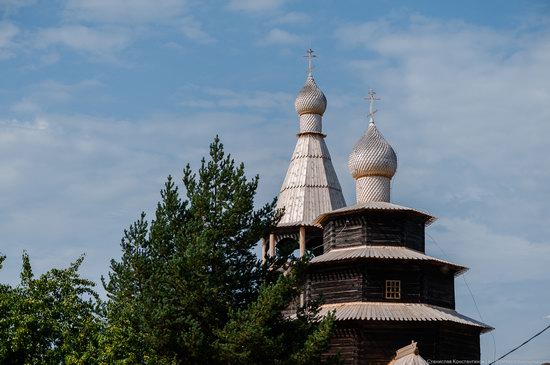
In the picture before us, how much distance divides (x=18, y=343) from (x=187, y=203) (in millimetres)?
5608

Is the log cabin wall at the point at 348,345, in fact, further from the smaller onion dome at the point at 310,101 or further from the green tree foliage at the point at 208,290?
the smaller onion dome at the point at 310,101

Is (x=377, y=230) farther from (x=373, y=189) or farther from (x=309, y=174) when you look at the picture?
(x=309, y=174)

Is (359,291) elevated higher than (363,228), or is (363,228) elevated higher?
(363,228)

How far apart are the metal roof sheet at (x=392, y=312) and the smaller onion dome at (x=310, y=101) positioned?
9566 mm

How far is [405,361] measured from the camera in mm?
25906

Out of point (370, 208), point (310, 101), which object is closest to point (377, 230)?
point (370, 208)

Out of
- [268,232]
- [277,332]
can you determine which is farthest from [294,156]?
[277,332]

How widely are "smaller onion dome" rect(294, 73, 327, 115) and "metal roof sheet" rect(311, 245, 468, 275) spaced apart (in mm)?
7583

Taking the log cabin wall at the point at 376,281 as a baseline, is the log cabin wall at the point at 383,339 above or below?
below

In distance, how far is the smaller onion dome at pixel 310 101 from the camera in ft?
122

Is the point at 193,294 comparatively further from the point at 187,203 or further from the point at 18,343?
the point at 18,343

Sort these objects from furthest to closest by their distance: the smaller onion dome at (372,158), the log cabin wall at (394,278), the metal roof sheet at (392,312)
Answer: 1. the smaller onion dome at (372,158)
2. the log cabin wall at (394,278)
3. the metal roof sheet at (392,312)

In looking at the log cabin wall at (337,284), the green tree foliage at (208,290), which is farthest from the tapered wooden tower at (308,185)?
the green tree foliage at (208,290)

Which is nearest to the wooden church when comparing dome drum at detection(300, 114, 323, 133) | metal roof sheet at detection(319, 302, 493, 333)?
metal roof sheet at detection(319, 302, 493, 333)
